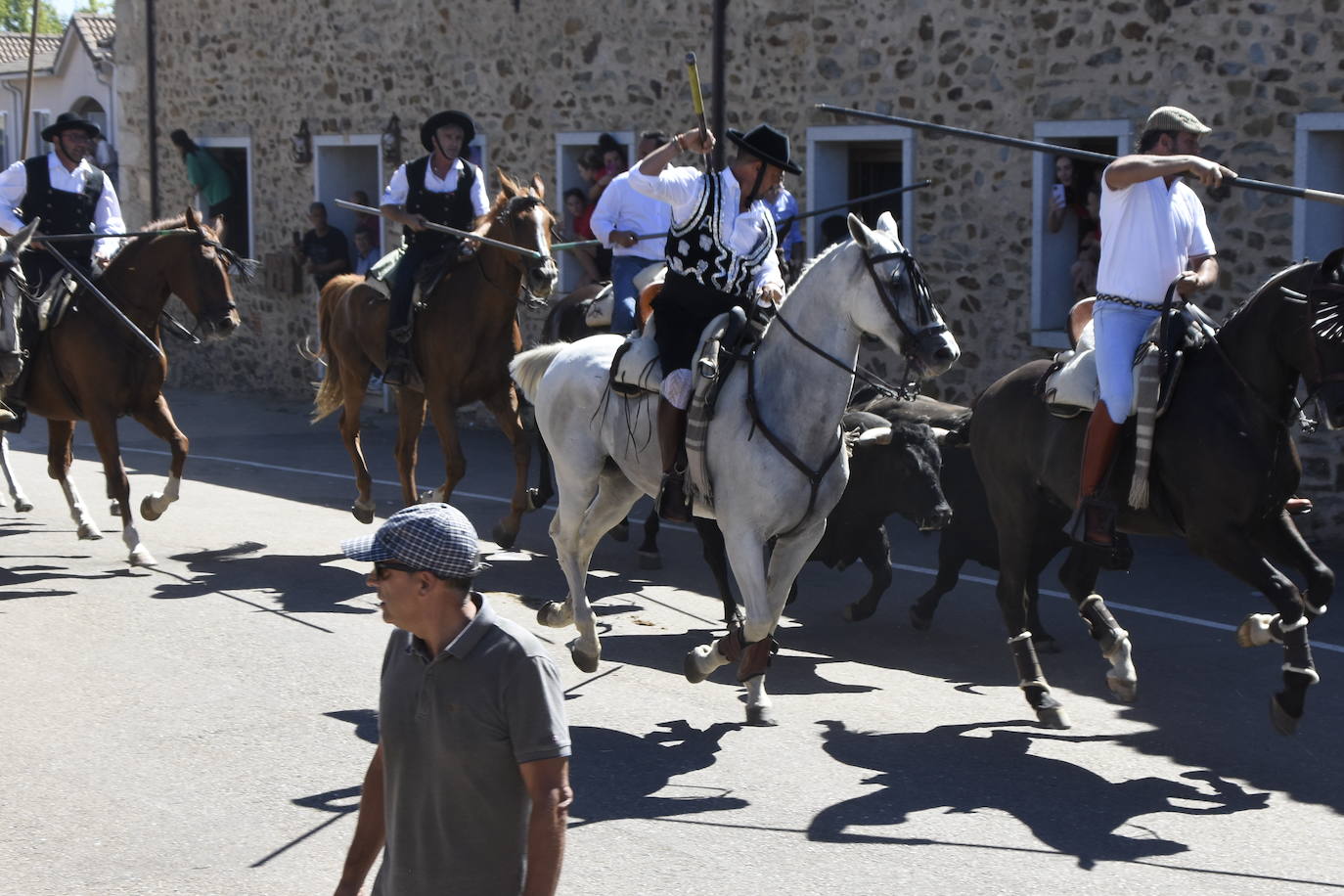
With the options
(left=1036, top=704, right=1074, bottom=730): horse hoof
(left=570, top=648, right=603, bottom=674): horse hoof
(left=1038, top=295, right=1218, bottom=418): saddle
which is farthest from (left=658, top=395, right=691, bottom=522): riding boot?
(left=1036, top=704, right=1074, bottom=730): horse hoof

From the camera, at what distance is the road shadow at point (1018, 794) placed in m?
6.52

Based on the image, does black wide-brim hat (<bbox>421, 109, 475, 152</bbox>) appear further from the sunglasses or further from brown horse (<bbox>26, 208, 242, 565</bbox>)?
the sunglasses

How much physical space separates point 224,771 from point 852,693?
10.3 ft

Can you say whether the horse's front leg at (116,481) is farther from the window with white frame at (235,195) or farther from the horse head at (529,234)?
the window with white frame at (235,195)

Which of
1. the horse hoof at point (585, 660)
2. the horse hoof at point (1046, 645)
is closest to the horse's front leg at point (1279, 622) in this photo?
the horse hoof at point (1046, 645)

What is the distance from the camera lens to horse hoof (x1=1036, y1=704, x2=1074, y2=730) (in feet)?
26.6

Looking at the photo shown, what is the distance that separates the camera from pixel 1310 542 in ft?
44.3

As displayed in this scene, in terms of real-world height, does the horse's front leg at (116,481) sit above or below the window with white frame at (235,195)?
below

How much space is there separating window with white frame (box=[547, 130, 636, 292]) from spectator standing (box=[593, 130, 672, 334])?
5774mm

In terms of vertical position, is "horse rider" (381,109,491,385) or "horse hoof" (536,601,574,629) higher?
"horse rider" (381,109,491,385)

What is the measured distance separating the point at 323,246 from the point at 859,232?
16.3m

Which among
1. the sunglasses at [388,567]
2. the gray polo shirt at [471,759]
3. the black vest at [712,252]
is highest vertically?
the black vest at [712,252]

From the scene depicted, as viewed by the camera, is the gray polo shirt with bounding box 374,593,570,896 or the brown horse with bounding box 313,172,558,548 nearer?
the gray polo shirt with bounding box 374,593,570,896

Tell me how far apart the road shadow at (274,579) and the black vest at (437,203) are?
238 centimetres
